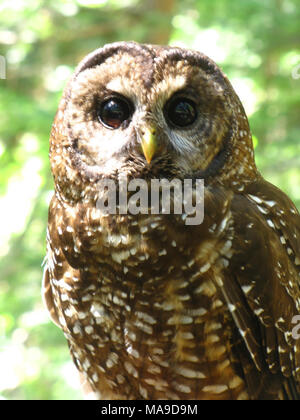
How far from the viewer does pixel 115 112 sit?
7.11 feet

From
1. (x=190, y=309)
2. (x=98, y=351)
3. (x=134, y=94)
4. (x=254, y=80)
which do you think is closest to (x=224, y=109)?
(x=134, y=94)

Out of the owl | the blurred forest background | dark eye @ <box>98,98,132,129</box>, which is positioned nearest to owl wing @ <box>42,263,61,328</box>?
the owl

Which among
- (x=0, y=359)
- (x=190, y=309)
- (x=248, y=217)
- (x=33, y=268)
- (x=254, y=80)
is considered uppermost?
(x=254, y=80)

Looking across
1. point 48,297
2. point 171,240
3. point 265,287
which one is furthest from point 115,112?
Answer: point 48,297

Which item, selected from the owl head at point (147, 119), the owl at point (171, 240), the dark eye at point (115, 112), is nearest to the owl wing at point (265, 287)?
the owl at point (171, 240)

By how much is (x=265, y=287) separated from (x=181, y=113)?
0.82 metres

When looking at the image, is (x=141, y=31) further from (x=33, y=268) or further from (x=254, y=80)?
(x=33, y=268)

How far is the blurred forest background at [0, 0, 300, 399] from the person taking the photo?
17.6ft

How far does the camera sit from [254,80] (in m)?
6.20

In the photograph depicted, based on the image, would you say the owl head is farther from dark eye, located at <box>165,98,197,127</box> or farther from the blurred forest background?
the blurred forest background

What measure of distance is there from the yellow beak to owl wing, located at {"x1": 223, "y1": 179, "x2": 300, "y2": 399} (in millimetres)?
469

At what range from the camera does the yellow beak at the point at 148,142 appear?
1979 mm

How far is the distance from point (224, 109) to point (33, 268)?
12.2 ft

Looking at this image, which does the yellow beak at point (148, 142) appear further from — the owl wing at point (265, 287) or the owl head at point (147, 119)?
the owl wing at point (265, 287)
